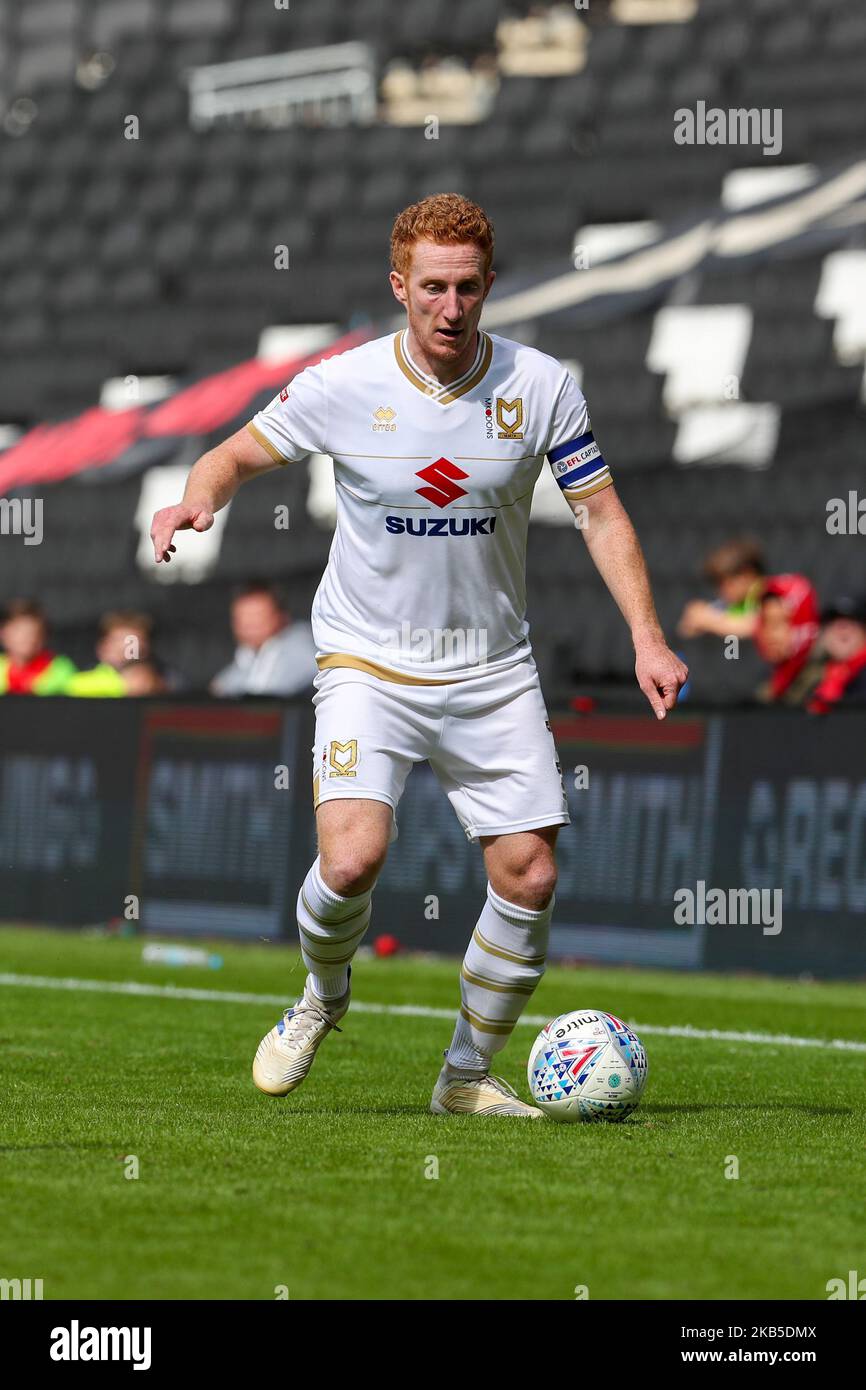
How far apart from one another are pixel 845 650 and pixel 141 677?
16.1ft

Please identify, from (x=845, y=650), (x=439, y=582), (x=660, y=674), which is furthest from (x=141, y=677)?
(x=660, y=674)

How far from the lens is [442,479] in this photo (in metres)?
6.09

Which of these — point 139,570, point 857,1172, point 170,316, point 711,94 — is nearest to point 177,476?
point 139,570

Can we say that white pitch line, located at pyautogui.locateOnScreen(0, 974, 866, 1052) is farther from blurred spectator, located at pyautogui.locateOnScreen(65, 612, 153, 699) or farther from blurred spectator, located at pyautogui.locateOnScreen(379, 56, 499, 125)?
blurred spectator, located at pyautogui.locateOnScreen(379, 56, 499, 125)

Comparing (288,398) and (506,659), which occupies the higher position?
(288,398)

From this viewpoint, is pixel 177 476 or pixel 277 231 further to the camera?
pixel 277 231

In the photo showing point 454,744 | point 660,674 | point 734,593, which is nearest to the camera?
point 660,674

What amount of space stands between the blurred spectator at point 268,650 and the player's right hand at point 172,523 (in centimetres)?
762

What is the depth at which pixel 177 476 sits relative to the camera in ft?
65.7

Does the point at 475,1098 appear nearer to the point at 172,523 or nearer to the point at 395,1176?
the point at 395,1176

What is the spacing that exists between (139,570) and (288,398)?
44.2 feet

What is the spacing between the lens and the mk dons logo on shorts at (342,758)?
613 centimetres
